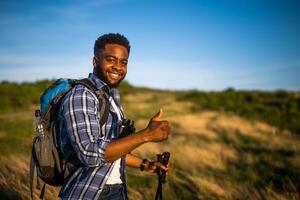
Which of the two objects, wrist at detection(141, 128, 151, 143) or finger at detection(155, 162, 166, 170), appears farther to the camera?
finger at detection(155, 162, 166, 170)

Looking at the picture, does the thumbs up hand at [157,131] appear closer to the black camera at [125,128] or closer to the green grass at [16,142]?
the black camera at [125,128]

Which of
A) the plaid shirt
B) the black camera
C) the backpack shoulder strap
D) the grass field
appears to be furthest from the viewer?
the grass field

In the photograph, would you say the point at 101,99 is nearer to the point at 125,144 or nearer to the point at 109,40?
the point at 125,144

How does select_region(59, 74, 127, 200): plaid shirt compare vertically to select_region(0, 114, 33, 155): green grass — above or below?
above

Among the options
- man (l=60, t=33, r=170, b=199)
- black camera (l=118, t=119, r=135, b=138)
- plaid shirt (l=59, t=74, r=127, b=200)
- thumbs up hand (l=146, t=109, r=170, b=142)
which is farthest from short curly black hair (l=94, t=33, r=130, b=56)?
thumbs up hand (l=146, t=109, r=170, b=142)

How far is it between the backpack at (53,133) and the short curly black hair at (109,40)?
35cm

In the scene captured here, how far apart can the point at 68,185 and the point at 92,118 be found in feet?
1.46

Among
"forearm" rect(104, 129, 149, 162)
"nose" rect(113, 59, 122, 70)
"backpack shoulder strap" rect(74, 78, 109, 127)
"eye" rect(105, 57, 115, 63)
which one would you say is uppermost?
"eye" rect(105, 57, 115, 63)

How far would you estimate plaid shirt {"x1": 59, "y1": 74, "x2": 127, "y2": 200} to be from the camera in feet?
6.68

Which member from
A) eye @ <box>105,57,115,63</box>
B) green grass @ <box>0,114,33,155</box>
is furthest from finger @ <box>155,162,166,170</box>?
green grass @ <box>0,114,33,155</box>

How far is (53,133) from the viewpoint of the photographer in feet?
7.30

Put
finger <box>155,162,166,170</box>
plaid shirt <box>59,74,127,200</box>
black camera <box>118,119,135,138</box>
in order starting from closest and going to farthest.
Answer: plaid shirt <box>59,74,127,200</box>, black camera <box>118,119,135,138</box>, finger <box>155,162,166,170</box>

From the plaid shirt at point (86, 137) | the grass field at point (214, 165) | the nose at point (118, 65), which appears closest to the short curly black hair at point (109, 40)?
the nose at point (118, 65)

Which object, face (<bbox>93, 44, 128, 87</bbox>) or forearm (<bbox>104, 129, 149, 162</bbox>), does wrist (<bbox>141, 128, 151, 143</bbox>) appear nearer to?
forearm (<bbox>104, 129, 149, 162</bbox>)
